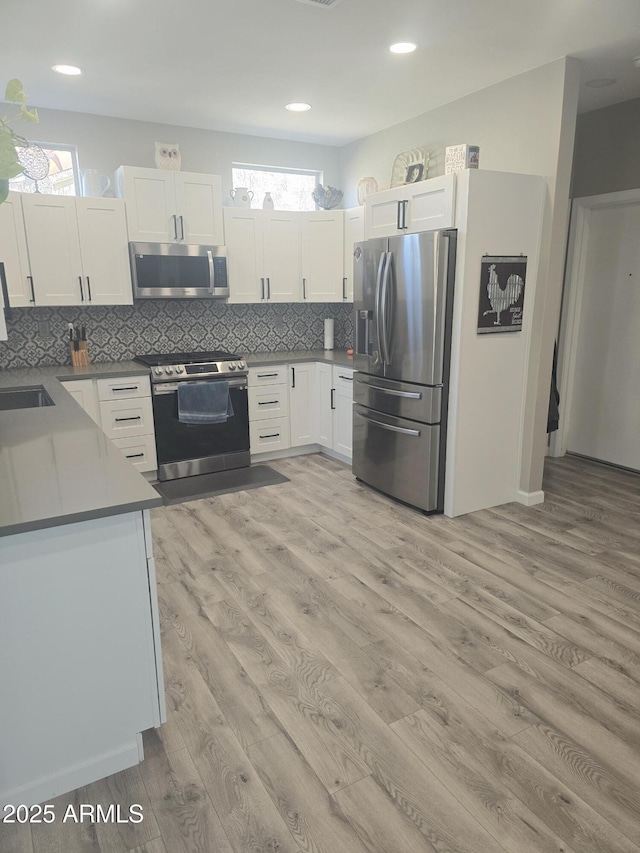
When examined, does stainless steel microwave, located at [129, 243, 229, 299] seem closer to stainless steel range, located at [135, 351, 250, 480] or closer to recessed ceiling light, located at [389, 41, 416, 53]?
stainless steel range, located at [135, 351, 250, 480]

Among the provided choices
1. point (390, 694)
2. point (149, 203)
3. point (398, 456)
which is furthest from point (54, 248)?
point (390, 694)

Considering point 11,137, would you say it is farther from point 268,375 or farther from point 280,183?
point 280,183

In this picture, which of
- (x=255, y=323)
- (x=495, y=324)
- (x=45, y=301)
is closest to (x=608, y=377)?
(x=495, y=324)

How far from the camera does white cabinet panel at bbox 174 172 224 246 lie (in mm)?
4387

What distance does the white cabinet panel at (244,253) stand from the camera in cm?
468

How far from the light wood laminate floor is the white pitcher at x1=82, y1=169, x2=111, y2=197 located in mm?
2548

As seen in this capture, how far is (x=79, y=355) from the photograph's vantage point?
4324 millimetres

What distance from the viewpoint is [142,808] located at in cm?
164

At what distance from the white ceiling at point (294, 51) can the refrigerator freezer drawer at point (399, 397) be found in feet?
6.34

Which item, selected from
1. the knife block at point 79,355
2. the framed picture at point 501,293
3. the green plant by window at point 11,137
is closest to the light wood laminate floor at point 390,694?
the framed picture at point 501,293

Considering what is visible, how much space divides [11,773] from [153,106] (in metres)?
4.18

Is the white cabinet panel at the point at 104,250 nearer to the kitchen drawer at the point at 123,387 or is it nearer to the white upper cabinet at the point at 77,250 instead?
the white upper cabinet at the point at 77,250

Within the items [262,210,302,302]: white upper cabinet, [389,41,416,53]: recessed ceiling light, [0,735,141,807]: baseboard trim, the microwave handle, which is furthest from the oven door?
[0,735,141,807]: baseboard trim

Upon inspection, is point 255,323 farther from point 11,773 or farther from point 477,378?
point 11,773
